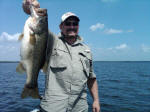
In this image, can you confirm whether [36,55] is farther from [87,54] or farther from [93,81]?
[93,81]

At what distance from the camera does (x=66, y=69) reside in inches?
154

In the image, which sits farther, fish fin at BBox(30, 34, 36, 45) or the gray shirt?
the gray shirt

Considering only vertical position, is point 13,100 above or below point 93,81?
below

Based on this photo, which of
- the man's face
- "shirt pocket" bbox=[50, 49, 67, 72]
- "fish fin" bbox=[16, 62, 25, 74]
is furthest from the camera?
the man's face

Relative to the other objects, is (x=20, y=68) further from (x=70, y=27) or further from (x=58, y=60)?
(x=70, y=27)

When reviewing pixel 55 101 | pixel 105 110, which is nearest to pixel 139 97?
pixel 105 110

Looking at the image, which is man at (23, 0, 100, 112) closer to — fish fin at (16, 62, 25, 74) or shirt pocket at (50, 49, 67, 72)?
shirt pocket at (50, 49, 67, 72)

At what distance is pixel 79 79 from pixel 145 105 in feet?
34.3

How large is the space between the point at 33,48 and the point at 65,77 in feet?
2.96

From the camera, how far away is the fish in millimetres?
3619

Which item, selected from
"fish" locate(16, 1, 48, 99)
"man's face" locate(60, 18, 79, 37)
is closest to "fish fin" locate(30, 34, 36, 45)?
"fish" locate(16, 1, 48, 99)

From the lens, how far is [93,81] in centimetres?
475

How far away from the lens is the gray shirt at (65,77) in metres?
3.79

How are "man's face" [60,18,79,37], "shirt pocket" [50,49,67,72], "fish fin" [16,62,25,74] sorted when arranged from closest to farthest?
"fish fin" [16,62,25,74]
"shirt pocket" [50,49,67,72]
"man's face" [60,18,79,37]
